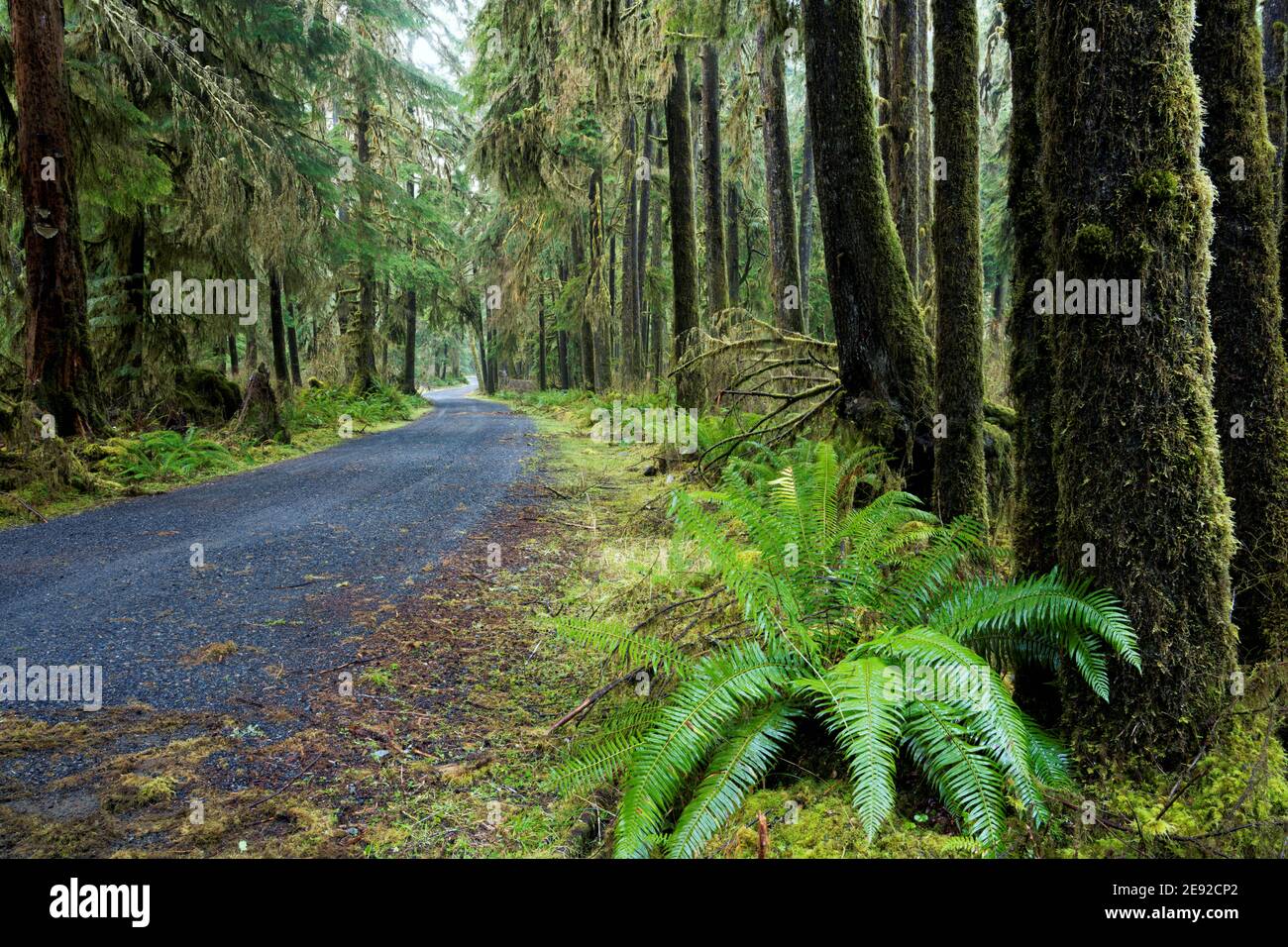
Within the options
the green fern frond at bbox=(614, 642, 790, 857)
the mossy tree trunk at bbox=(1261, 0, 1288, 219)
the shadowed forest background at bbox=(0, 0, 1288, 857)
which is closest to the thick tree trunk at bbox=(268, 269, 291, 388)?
the shadowed forest background at bbox=(0, 0, 1288, 857)

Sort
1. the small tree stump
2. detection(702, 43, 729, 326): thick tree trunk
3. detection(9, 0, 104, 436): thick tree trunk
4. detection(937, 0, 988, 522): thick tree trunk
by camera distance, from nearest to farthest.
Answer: detection(937, 0, 988, 522): thick tree trunk < detection(9, 0, 104, 436): thick tree trunk < detection(702, 43, 729, 326): thick tree trunk < the small tree stump

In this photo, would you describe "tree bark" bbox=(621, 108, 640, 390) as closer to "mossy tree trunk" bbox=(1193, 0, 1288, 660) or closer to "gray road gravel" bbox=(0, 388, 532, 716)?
"gray road gravel" bbox=(0, 388, 532, 716)

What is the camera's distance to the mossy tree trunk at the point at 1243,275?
2904mm

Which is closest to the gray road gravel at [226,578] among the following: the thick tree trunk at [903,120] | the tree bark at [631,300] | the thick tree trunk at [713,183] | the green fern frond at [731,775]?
the green fern frond at [731,775]

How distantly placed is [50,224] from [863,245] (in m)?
9.67

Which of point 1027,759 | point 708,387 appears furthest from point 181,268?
point 1027,759

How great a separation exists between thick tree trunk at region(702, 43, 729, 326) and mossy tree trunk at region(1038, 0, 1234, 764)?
949 centimetres

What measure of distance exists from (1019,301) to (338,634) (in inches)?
154

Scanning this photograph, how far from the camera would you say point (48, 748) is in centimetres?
278

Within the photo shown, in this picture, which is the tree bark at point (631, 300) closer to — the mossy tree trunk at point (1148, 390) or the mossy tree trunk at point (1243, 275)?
the mossy tree trunk at point (1243, 275)

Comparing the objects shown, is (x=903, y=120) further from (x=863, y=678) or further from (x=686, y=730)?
(x=686, y=730)

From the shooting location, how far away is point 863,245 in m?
5.72

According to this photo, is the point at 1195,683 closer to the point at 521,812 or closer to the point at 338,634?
the point at 521,812

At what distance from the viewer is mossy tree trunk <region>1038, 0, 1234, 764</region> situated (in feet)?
7.40
